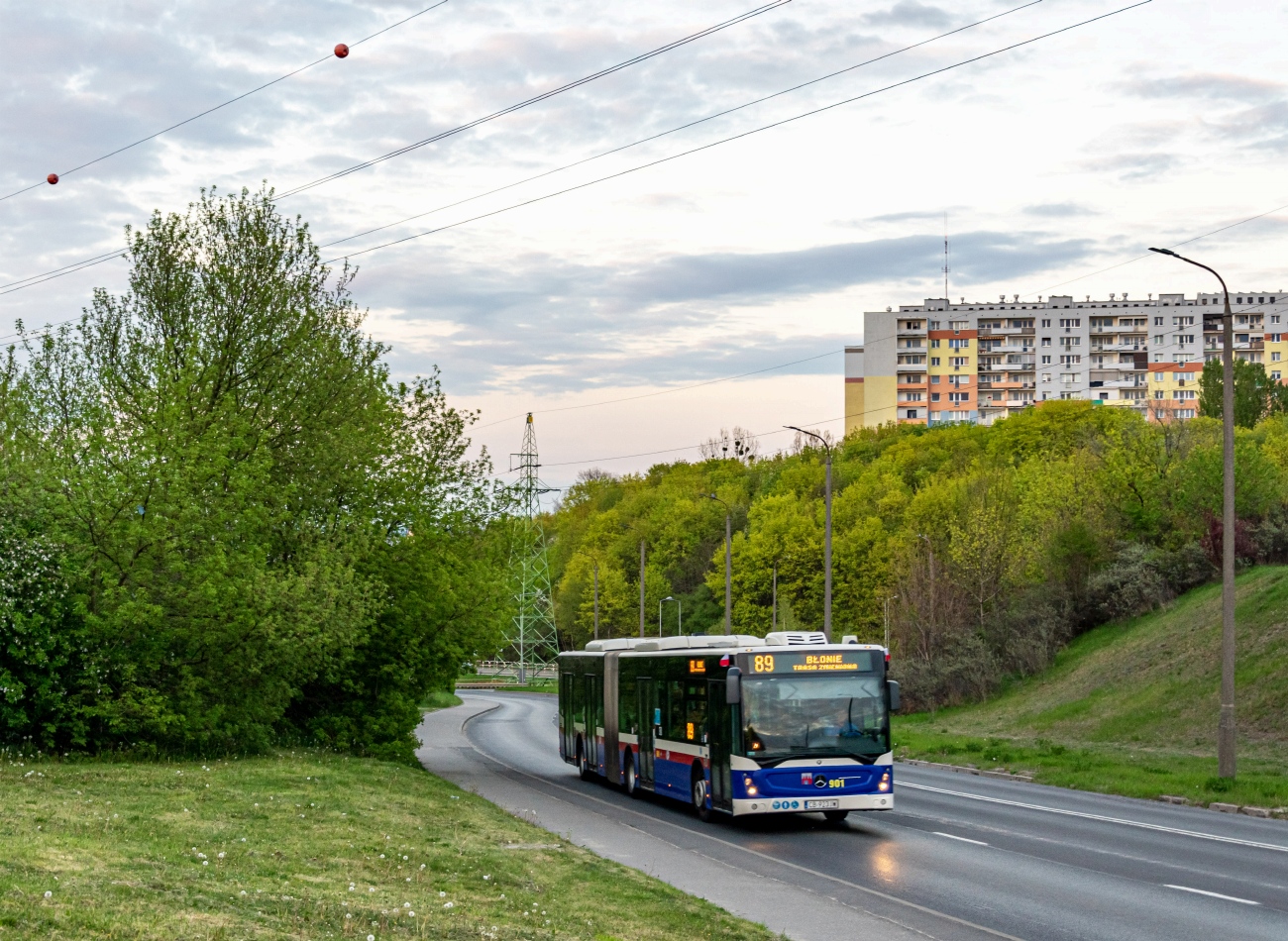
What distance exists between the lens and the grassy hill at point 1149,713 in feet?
95.2

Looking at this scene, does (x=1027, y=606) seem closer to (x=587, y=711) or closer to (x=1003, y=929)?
(x=587, y=711)

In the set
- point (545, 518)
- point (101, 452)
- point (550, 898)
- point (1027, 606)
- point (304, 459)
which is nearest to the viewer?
point (550, 898)

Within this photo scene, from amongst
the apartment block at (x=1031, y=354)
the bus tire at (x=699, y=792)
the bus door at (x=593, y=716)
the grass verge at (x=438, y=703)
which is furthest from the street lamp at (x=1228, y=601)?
the apartment block at (x=1031, y=354)

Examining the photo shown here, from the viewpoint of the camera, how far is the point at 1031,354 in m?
158

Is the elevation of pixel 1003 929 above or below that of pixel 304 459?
below

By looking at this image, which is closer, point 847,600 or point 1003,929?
point 1003,929

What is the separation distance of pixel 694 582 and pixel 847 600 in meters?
28.0

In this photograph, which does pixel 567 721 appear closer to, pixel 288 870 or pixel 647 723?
pixel 647 723

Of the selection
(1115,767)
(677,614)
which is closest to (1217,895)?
(1115,767)

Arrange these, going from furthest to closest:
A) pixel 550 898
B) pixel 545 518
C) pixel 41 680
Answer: pixel 545 518, pixel 41 680, pixel 550 898

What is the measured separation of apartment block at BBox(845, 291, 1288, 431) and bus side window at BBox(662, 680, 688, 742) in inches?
5132

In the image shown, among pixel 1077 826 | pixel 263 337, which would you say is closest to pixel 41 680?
pixel 263 337

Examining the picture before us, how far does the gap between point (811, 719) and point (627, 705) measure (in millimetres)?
6940

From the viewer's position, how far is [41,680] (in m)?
23.6
